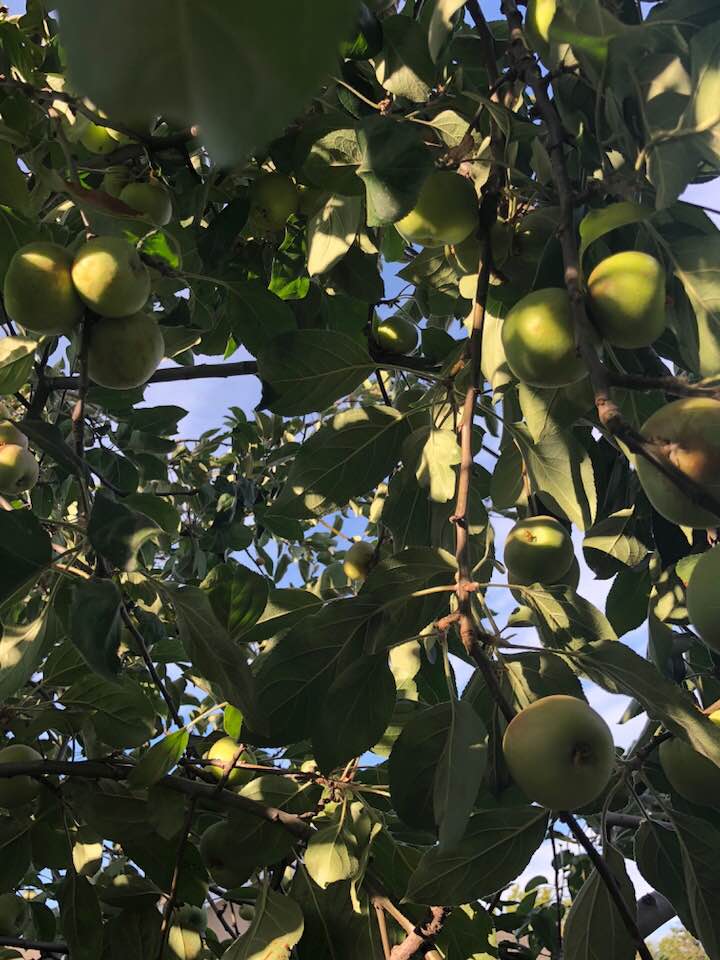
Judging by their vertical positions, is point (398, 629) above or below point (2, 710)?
below

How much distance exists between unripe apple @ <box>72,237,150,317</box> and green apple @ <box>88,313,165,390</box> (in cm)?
4

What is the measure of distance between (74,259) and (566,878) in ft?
11.8

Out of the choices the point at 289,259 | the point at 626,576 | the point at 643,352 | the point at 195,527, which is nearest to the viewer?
the point at 643,352

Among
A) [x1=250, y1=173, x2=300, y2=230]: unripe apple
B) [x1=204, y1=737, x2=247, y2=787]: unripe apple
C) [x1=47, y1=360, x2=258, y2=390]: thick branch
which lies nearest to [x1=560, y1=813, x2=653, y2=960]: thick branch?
[x1=204, y1=737, x2=247, y2=787]: unripe apple

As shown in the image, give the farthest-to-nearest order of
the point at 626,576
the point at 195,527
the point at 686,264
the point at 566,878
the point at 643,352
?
the point at 195,527, the point at 566,878, the point at 626,576, the point at 643,352, the point at 686,264

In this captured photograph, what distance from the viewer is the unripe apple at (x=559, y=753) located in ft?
3.77

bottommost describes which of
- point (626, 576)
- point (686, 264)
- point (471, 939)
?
point (471, 939)

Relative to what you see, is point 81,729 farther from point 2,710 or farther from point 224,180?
point 224,180

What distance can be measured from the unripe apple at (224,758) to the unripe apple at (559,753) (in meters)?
0.95

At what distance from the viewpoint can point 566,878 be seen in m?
3.93

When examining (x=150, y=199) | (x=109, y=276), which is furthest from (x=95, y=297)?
(x=150, y=199)

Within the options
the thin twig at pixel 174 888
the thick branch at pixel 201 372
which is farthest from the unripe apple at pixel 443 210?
the thin twig at pixel 174 888

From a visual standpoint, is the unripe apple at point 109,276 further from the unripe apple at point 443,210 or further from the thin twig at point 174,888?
the thin twig at point 174,888

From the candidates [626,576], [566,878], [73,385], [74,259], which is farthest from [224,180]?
[566,878]
